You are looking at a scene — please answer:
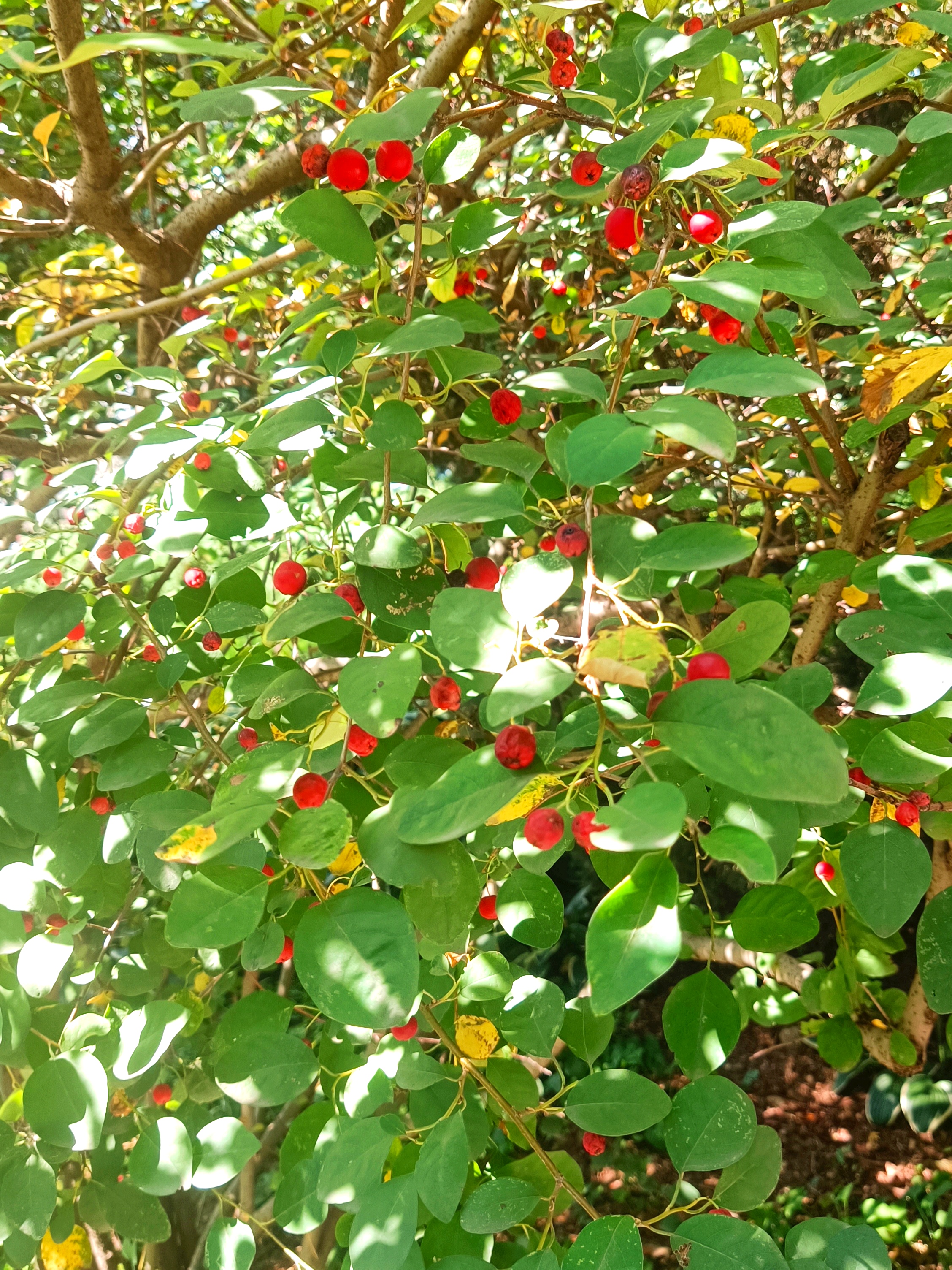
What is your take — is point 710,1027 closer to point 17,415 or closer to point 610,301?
point 610,301

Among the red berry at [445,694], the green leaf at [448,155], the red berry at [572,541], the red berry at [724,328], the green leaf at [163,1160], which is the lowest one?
the green leaf at [163,1160]

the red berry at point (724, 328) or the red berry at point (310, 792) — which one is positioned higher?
the red berry at point (724, 328)

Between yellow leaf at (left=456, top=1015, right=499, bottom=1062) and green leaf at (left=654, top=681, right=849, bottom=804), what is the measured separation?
1.95 feet

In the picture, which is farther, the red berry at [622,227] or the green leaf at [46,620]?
the green leaf at [46,620]

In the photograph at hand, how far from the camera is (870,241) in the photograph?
181 centimetres

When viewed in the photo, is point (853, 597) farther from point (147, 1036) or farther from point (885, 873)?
point (147, 1036)

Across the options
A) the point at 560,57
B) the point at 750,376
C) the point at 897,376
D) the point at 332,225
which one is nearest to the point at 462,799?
the point at 750,376

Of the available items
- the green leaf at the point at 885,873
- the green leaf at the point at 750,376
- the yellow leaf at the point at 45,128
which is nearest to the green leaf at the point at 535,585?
the green leaf at the point at 750,376

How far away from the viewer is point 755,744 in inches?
19.6

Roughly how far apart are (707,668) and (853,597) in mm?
1087

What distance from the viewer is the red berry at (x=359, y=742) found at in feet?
2.67

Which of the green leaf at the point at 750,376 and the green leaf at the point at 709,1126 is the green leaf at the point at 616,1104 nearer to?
the green leaf at the point at 709,1126

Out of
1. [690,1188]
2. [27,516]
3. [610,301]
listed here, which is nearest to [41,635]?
[27,516]

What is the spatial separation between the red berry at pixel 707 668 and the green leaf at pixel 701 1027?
37cm
